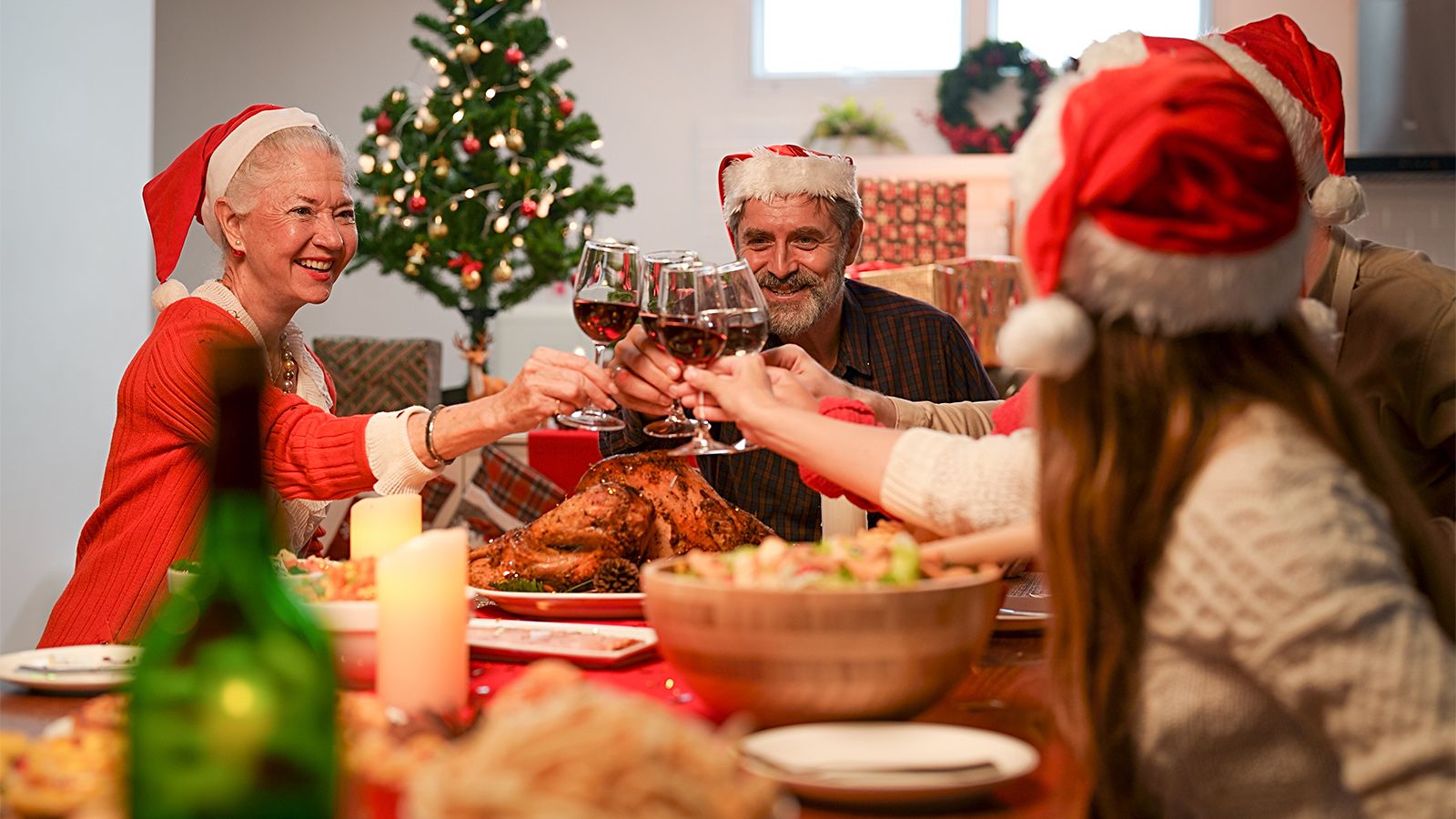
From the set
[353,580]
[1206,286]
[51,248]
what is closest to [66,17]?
[51,248]

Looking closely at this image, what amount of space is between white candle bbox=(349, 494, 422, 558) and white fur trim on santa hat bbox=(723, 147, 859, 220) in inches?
66.6

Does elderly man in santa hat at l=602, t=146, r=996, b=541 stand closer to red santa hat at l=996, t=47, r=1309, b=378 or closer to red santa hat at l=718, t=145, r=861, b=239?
red santa hat at l=718, t=145, r=861, b=239

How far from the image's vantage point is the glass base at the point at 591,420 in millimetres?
1973

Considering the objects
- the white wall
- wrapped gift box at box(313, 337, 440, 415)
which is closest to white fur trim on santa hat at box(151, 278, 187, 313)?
the white wall

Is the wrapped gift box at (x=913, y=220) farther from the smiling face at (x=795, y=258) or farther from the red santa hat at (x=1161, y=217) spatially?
the red santa hat at (x=1161, y=217)

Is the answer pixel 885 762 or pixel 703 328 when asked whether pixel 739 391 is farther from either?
pixel 885 762

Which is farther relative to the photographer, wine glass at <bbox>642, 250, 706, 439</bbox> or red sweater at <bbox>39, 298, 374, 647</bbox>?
red sweater at <bbox>39, 298, 374, 647</bbox>

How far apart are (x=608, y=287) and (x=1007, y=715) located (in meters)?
0.93

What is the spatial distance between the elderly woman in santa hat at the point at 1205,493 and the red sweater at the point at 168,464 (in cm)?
137

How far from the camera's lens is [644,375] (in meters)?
1.92

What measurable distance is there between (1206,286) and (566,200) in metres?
4.78

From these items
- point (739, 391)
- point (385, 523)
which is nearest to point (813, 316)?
point (739, 391)

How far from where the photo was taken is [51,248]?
424 centimetres

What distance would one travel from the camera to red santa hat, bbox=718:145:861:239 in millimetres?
2951
